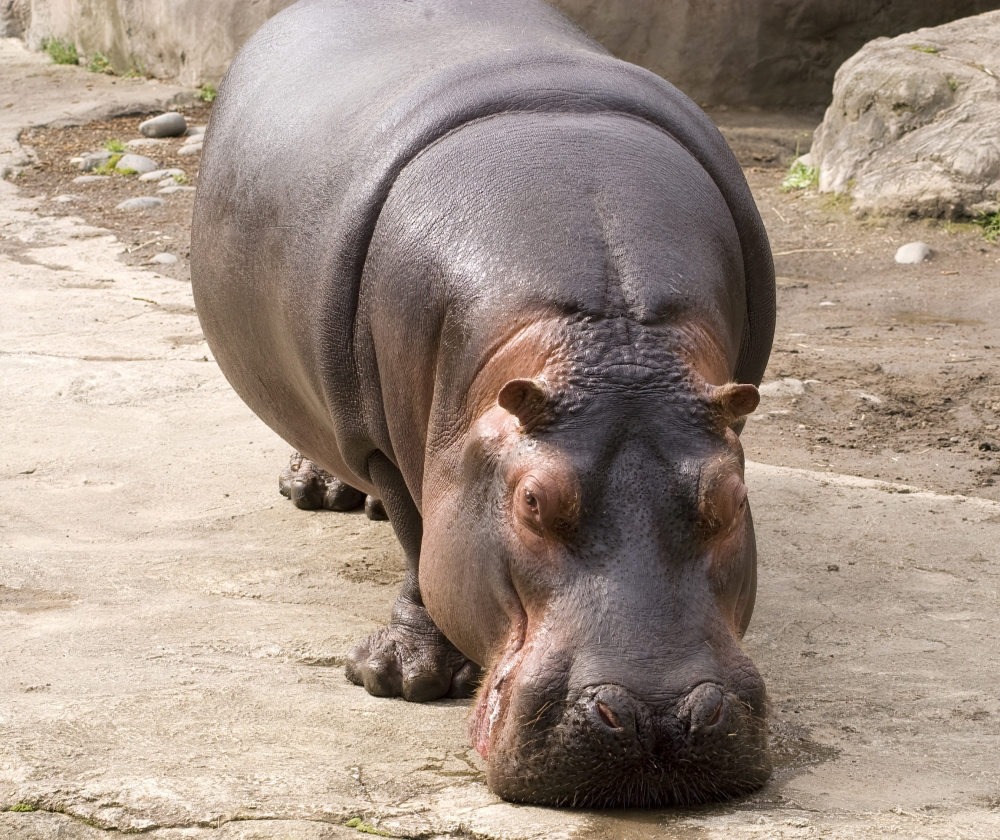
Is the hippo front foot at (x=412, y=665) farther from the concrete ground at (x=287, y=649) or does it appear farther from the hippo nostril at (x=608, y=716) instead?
the hippo nostril at (x=608, y=716)

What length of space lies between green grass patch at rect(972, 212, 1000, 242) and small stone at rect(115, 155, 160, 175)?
6.59m

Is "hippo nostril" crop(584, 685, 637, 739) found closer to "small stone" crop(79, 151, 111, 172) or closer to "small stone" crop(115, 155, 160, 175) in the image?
"small stone" crop(115, 155, 160, 175)

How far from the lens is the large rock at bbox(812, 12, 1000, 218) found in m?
9.21

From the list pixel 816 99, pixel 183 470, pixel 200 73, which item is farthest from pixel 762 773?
pixel 200 73

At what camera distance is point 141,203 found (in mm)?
10625

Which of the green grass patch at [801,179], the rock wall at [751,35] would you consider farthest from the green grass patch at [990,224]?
the rock wall at [751,35]

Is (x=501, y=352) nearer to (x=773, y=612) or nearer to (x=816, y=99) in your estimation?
(x=773, y=612)

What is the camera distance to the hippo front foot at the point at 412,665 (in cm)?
355

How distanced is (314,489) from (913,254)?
206 inches

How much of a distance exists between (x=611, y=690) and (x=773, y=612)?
173 centimetres

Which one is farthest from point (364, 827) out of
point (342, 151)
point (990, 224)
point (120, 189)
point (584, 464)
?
point (120, 189)

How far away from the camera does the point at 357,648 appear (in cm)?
364

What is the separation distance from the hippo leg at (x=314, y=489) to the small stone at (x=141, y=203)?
594 centimetres

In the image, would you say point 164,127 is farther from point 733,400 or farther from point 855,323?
point 733,400
